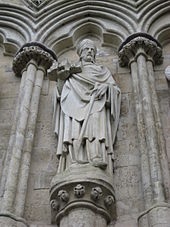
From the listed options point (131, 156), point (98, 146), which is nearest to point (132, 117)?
point (131, 156)

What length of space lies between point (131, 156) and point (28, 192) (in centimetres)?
146

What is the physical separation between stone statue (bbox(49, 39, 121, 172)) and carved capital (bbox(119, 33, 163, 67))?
0.70 metres

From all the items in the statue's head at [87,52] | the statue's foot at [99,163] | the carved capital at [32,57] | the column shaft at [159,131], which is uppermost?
the carved capital at [32,57]

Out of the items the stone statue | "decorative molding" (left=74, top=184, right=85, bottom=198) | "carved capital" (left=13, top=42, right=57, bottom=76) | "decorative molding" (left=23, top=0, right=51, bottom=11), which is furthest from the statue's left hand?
"decorative molding" (left=23, top=0, right=51, bottom=11)

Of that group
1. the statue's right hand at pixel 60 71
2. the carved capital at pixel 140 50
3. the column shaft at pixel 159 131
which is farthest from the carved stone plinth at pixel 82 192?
the carved capital at pixel 140 50

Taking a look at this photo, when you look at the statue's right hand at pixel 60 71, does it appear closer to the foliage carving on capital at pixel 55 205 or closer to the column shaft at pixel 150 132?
the column shaft at pixel 150 132

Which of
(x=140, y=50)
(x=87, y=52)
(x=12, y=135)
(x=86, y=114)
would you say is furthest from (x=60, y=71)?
(x=140, y=50)

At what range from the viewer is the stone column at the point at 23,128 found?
198 inches

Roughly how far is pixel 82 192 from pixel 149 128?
1477 mm

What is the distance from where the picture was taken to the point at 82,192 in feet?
15.4

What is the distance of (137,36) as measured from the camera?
736cm

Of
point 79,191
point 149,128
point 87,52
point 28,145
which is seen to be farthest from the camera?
point 87,52

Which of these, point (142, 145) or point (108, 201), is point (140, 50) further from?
point (108, 201)

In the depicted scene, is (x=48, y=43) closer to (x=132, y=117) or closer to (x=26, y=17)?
(x=26, y=17)
